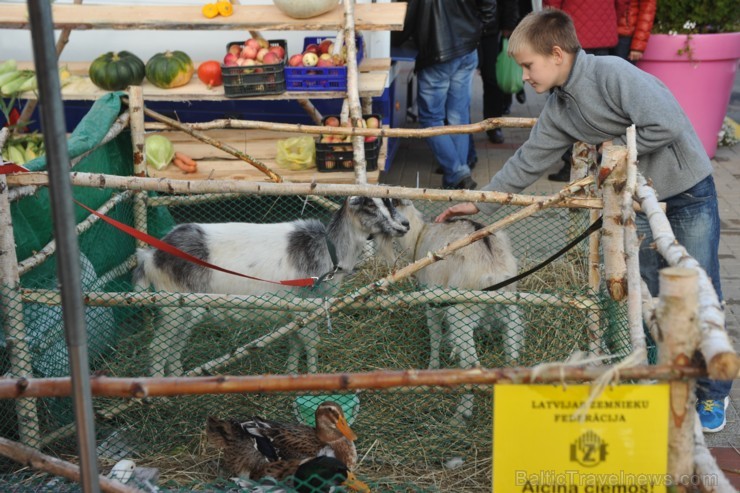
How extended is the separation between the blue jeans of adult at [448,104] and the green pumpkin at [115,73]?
107 inches

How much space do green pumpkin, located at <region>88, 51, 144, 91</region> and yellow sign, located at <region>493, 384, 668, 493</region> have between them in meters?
5.68

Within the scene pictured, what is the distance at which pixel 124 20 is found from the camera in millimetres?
6441

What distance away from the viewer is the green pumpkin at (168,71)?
6.87 metres

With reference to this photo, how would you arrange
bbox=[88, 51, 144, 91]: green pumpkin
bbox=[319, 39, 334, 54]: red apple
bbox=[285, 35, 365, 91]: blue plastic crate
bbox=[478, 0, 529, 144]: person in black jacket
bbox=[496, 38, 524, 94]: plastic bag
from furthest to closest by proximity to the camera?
bbox=[496, 38, 524, 94]: plastic bag, bbox=[478, 0, 529, 144]: person in black jacket, bbox=[319, 39, 334, 54]: red apple, bbox=[88, 51, 144, 91]: green pumpkin, bbox=[285, 35, 365, 91]: blue plastic crate

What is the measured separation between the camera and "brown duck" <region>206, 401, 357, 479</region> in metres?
3.56

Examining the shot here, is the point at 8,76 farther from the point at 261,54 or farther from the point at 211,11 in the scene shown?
the point at 261,54

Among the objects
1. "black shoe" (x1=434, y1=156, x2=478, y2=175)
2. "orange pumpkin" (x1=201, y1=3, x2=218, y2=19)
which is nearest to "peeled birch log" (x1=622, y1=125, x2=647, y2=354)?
"orange pumpkin" (x1=201, y1=3, x2=218, y2=19)

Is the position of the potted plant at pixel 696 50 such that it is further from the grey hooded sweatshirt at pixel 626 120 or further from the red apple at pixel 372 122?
the grey hooded sweatshirt at pixel 626 120

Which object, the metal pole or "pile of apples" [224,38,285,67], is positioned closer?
the metal pole

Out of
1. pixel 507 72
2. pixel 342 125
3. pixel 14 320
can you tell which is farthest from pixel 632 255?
pixel 507 72

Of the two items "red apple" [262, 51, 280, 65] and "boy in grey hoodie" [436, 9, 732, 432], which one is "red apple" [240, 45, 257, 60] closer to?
"red apple" [262, 51, 280, 65]

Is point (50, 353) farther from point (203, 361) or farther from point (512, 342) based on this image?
point (512, 342)

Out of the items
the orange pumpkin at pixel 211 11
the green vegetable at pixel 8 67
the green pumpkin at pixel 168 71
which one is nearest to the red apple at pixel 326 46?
the orange pumpkin at pixel 211 11

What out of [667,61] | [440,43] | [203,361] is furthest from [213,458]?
[667,61]
